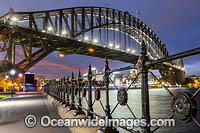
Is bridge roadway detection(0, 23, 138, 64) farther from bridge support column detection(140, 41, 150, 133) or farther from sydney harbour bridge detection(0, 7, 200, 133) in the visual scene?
bridge support column detection(140, 41, 150, 133)

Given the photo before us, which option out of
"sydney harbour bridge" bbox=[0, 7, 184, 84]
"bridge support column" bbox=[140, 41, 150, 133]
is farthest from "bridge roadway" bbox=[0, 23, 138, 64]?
"bridge support column" bbox=[140, 41, 150, 133]

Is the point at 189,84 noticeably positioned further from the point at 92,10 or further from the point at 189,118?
the point at 189,118

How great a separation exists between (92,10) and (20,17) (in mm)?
26816

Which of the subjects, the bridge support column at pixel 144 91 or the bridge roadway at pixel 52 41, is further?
the bridge roadway at pixel 52 41

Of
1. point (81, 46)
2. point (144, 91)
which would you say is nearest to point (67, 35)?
point (81, 46)

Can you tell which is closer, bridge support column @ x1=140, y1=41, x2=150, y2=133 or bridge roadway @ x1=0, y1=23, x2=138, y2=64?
bridge support column @ x1=140, y1=41, x2=150, y2=133

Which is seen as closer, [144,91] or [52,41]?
[144,91]

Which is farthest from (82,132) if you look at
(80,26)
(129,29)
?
(129,29)

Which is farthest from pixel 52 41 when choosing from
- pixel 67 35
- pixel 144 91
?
pixel 144 91

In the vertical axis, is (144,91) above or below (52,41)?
below

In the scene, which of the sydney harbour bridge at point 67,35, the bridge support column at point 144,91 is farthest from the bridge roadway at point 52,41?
the bridge support column at point 144,91

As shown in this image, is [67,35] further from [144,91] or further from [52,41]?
[144,91]

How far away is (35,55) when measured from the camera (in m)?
38.9

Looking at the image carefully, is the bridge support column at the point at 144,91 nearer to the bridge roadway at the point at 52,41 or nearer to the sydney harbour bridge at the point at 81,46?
the sydney harbour bridge at the point at 81,46
